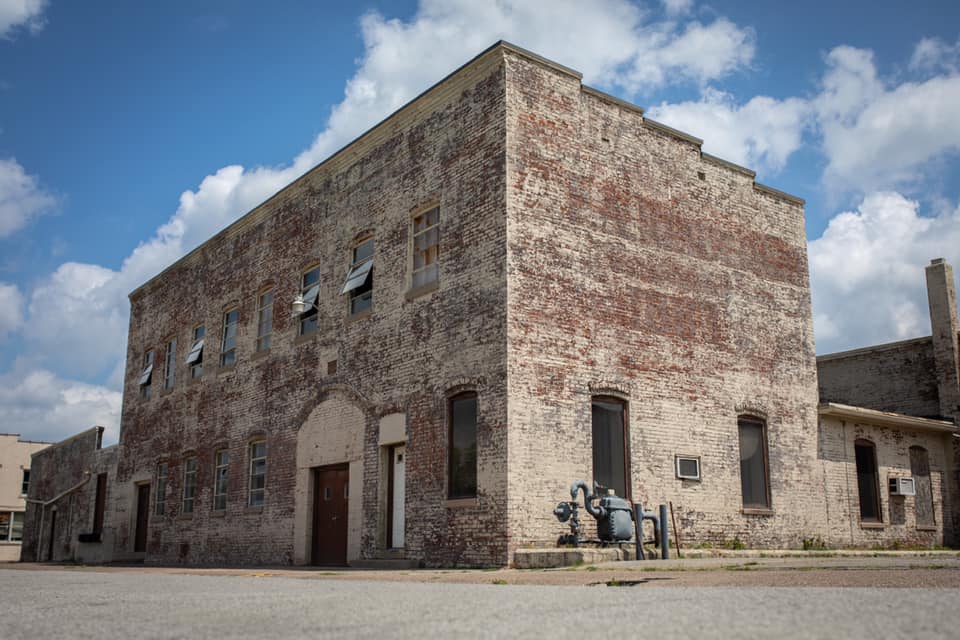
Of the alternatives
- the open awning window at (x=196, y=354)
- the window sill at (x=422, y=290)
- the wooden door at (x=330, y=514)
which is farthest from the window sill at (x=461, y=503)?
the open awning window at (x=196, y=354)

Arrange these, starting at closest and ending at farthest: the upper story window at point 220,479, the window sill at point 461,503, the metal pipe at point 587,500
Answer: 1. the metal pipe at point 587,500
2. the window sill at point 461,503
3. the upper story window at point 220,479

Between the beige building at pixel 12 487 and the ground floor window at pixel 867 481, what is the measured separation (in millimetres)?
42948

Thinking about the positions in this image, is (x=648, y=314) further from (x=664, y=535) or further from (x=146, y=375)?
(x=146, y=375)

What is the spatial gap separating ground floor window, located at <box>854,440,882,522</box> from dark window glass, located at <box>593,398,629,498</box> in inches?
280

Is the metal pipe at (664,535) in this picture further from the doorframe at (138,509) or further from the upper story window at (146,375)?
the upper story window at (146,375)

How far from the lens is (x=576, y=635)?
4.62 m

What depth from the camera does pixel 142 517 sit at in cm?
2661

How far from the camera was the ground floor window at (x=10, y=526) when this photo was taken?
155ft

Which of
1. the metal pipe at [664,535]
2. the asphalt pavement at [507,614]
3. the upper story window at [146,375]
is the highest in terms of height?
the upper story window at [146,375]

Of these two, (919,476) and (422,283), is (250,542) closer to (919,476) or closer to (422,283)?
(422,283)

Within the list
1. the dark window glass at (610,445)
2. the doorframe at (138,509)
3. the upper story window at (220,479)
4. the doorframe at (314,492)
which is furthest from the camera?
the doorframe at (138,509)

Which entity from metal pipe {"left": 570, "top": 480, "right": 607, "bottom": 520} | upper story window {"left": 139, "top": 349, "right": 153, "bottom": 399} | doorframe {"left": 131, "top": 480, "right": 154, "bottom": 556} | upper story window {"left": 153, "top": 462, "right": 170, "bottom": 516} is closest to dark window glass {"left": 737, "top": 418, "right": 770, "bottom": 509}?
metal pipe {"left": 570, "top": 480, "right": 607, "bottom": 520}

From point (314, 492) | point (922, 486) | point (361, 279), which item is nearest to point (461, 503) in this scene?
point (314, 492)

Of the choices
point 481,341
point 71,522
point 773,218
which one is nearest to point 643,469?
point 481,341
